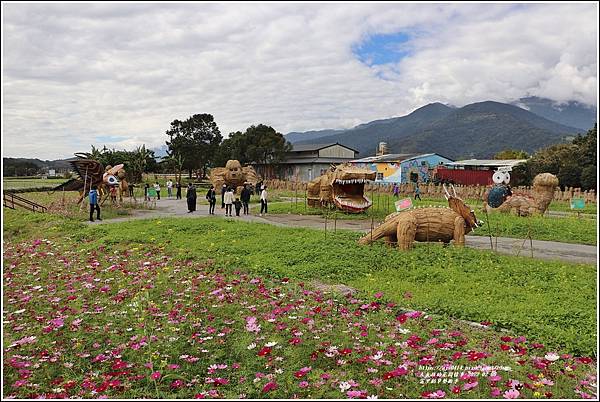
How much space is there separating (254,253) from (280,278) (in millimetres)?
1823

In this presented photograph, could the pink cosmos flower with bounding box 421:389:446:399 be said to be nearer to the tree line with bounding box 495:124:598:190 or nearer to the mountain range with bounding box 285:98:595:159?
the tree line with bounding box 495:124:598:190

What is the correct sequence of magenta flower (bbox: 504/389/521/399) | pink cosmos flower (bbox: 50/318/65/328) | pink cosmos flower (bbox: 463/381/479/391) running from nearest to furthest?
magenta flower (bbox: 504/389/521/399) → pink cosmos flower (bbox: 463/381/479/391) → pink cosmos flower (bbox: 50/318/65/328)

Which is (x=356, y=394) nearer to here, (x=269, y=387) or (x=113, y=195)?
(x=269, y=387)

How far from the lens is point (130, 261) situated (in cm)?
897

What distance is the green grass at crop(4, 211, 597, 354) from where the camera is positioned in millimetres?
5410

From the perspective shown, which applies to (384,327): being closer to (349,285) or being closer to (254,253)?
(349,285)

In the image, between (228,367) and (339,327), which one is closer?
(228,367)

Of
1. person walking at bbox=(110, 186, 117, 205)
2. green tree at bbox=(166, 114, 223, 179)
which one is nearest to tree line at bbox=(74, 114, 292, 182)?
green tree at bbox=(166, 114, 223, 179)

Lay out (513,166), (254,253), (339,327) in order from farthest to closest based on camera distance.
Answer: (513,166)
(254,253)
(339,327)

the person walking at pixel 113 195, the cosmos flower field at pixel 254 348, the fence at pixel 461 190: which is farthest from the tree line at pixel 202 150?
the cosmos flower field at pixel 254 348

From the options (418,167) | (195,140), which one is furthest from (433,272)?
(195,140)

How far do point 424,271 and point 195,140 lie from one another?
45.0 metres

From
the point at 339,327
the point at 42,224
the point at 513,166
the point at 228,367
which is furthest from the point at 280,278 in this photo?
the point at 513,166

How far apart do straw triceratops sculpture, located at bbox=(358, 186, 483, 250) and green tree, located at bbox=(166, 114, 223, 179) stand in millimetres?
41602
